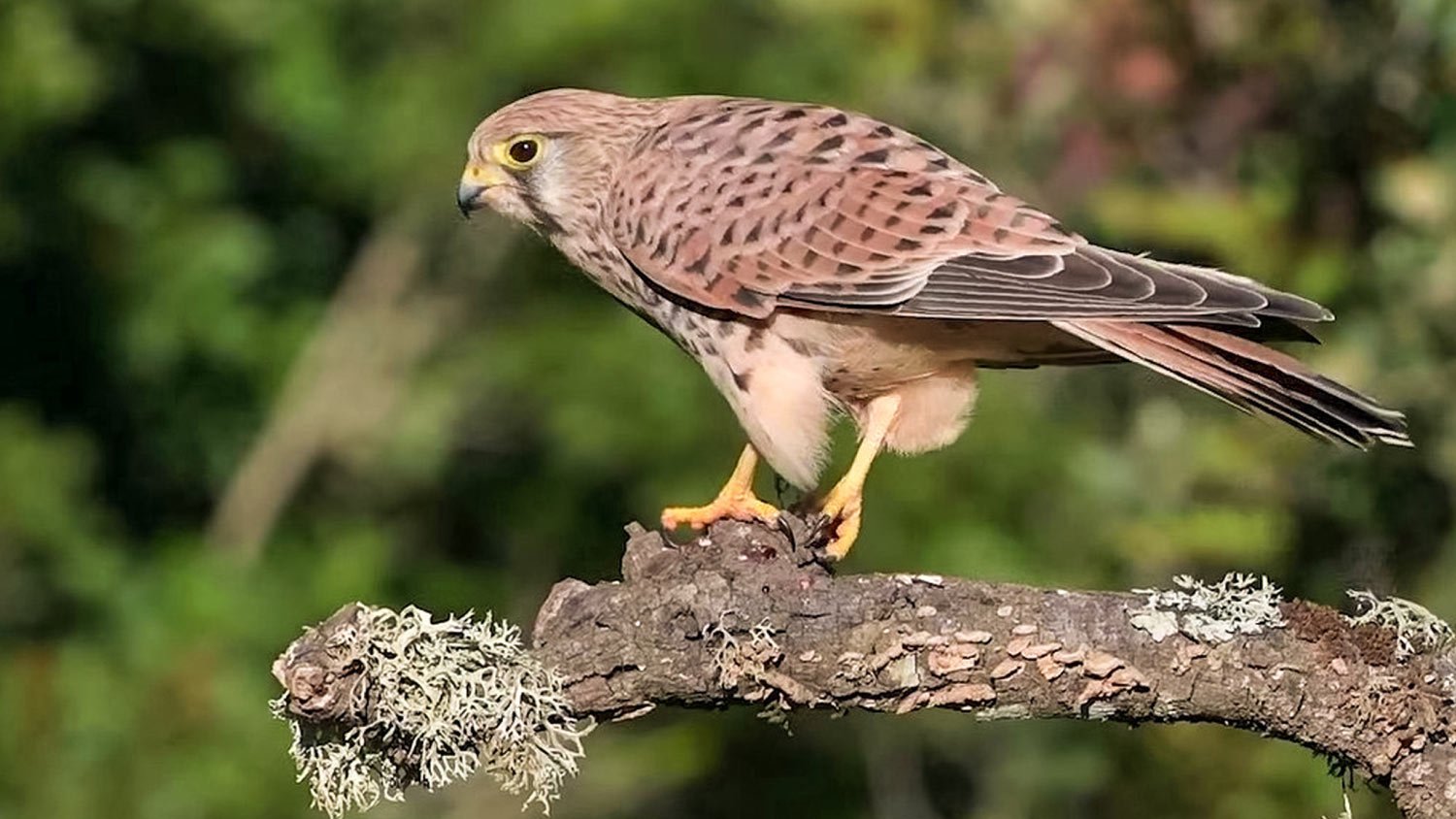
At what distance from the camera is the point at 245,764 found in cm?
574

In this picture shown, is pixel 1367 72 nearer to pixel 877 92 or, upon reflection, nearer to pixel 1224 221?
pixel 1224 221

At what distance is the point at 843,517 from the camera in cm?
354

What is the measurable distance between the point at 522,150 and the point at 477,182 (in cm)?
10

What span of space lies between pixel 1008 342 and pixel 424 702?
4.13 ft

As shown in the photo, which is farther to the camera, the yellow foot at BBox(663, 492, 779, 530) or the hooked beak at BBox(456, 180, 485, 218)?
the hooked beak at BBox(456, 180, 485, 218)

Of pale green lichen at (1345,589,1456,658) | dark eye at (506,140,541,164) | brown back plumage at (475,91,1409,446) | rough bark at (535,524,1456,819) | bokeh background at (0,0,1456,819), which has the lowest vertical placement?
bokeh background at (0,0,1456,819)

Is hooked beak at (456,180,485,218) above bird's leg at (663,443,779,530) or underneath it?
above

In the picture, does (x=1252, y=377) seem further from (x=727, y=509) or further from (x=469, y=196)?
(x=469, y=196)

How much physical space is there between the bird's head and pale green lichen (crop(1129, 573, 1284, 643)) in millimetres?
1548

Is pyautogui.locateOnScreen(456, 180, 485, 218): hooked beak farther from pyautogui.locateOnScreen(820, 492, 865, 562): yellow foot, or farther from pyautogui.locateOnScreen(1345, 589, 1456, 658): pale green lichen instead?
pyautogui.locateOnScreen(1345, 589, 1456, 658): pale green lichen

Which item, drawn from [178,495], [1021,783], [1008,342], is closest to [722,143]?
[1008,342]

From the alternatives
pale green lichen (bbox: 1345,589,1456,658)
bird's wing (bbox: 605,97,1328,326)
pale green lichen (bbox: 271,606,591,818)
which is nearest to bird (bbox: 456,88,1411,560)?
bird's wing (bbox: 605,97,1328,326)

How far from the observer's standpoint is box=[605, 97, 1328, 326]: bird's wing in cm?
328

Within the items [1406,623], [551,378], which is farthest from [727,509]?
[551,378]
